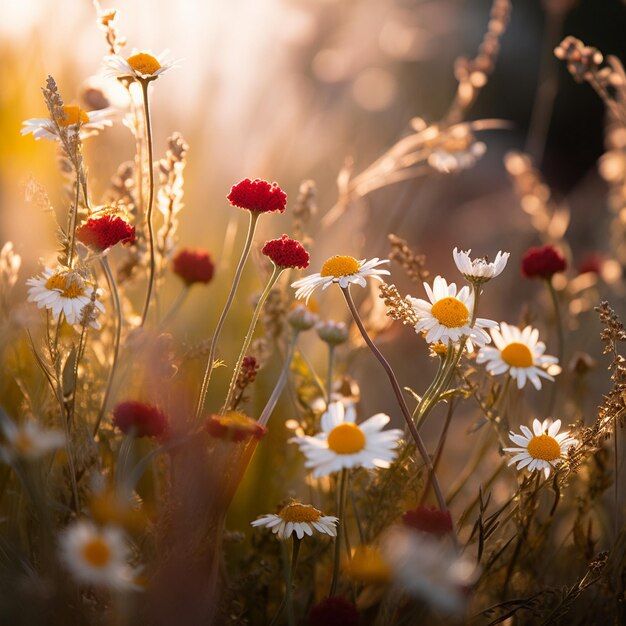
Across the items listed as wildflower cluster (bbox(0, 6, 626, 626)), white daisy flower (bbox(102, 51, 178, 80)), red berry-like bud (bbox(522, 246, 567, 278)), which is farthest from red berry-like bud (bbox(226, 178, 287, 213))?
red berry-like bud (bbox(522, 246, 567, 278))

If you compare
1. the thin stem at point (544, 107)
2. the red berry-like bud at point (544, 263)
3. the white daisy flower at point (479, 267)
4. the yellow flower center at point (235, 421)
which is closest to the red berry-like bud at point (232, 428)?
the yellow flower center at point (235, 421)

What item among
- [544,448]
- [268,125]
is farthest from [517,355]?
[268,125]

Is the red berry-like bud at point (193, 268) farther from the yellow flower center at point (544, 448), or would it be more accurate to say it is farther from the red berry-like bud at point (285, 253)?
the yellow flower center at point (544, 448)

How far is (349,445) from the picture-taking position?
0.59 metres

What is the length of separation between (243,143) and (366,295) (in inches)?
27.1

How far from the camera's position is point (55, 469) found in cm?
77

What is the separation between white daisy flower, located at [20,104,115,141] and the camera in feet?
2.17

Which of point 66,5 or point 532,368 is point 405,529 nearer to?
point 532,368

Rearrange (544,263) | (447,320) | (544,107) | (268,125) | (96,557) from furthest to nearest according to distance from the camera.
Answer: (544,107) → (268,125) → (544,263) → (447,320) → (96,557)

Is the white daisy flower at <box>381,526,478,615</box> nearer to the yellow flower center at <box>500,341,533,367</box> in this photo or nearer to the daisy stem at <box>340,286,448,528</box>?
the daisy stem at <box>340,286,448,528</box>

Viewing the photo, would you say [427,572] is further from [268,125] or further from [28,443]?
[268,125]

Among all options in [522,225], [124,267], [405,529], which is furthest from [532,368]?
[522,225]

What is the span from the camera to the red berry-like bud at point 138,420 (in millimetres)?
611

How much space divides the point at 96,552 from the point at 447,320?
13.9 inches
